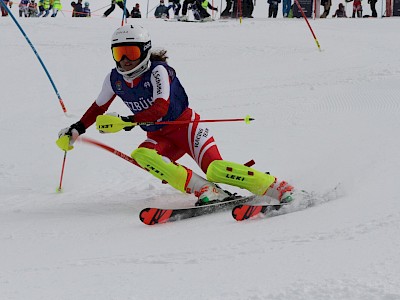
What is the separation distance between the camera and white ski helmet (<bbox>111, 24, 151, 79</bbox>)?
508 centimetres

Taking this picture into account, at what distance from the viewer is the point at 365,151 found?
644 centimetres

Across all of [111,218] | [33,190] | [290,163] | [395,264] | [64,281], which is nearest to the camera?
[395,264]

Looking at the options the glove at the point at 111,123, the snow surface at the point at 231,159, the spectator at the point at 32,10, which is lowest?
the spectator at the point at 32,10

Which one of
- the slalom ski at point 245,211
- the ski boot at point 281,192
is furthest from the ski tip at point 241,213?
the ski boot at point 281,192

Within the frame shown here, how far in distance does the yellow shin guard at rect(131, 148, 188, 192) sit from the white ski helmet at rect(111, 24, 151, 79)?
22.1 inches

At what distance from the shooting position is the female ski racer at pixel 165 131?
4969mm

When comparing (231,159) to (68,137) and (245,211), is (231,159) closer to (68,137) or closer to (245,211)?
(68,137)

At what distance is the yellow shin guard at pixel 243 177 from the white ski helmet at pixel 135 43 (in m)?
0.89

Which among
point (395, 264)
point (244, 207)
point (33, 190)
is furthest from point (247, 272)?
point (33, 190)

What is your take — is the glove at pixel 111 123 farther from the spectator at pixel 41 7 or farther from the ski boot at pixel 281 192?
the spectator at pixel 41 7

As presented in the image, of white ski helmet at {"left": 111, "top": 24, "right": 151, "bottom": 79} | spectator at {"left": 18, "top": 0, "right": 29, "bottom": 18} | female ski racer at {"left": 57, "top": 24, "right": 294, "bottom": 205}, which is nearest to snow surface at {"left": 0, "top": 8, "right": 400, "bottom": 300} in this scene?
female ski racer at {"left": 57, "top": 24, "right": 294, "bottom": 205}

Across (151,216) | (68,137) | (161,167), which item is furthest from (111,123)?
(151,216)

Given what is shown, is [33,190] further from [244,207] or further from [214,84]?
[214,84]

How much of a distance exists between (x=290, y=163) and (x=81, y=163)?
2100 millimetres
